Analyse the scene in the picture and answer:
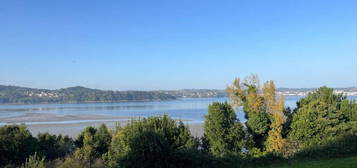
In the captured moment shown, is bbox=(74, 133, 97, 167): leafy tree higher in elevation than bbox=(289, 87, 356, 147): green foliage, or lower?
lower

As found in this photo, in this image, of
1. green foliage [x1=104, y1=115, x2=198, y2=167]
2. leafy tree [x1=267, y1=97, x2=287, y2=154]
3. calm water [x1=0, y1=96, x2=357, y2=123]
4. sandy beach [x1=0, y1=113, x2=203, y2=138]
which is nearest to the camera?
green foliage [x1=104, y1=115, x2=198, y2=167]

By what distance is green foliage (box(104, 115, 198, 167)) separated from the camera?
11.8 meters

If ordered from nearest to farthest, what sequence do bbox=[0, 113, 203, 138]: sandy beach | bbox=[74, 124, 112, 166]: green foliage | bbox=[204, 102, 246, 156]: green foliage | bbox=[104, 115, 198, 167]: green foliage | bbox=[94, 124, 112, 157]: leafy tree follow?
bbox=[104, 115, 198, 167]: green foliage → bbox=[204, 102, 246, 156]: green foliage → bbox=[74, 124, 112, 166]: green foliage → bbox=[94, 124, 112, 157]: leafy tree → bbox=[0, 113, 203, 138]: sandy beach

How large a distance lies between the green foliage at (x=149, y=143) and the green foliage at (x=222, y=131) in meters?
3.09

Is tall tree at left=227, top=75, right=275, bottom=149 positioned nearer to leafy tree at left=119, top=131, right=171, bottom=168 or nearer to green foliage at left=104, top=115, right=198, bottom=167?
green foliage at left=104, top=115, right=198, bottom=167

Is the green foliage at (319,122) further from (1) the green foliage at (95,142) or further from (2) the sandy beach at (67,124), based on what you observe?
(1) the green foliage at (95,142)

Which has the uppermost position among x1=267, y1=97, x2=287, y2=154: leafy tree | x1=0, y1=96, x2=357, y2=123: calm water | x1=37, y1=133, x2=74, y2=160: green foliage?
x1=267, y1=97, x2=287, y2=154: leafy tree

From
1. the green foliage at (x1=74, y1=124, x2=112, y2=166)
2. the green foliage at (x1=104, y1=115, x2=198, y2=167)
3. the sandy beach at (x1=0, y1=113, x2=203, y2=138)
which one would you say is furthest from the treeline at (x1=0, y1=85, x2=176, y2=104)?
the green foliage at (x1=104, y1=115, x2=198, y2=167)

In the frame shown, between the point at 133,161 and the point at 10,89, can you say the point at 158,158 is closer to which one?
the point at 133,161

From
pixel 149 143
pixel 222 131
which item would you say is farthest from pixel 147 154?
pixel 222 131

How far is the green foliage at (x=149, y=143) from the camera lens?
11.8 meters

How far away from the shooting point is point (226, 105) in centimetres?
2028

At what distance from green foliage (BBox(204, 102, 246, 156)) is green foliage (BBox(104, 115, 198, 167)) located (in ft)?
10.1

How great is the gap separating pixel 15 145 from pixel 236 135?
13.7 metres
